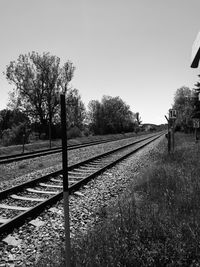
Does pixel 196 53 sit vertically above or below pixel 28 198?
above

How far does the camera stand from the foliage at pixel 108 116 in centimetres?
8119

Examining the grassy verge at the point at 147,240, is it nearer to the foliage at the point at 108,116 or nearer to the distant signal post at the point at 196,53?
the distant signal post at the point at 196,53

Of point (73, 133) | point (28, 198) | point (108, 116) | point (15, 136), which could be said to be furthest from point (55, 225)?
point (108, 116)

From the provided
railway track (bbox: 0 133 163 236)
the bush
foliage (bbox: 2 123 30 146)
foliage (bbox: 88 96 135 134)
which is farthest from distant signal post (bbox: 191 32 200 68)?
foliage (bbox: 88 96 135 134)

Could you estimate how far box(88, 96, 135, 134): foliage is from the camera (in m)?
81.2

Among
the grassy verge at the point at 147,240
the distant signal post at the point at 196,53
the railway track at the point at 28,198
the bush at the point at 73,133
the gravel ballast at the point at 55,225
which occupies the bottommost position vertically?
the gravel ballast at the point at 55,225

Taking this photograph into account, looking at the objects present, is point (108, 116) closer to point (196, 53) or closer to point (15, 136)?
point (15, 136)

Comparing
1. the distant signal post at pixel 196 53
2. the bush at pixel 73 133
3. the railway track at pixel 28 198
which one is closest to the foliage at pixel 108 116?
the bush at pixel 73 133

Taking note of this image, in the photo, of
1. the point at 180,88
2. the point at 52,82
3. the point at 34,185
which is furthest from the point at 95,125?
the point at 34,185

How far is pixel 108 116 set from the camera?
84812 millimetres

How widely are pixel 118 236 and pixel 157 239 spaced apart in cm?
54

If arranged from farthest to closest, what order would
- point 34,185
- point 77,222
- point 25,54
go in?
point 25,54 → point 34,185 → point 77,222

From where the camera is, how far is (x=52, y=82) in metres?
39.7

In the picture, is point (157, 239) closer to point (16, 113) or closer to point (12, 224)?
point (12, 224)
